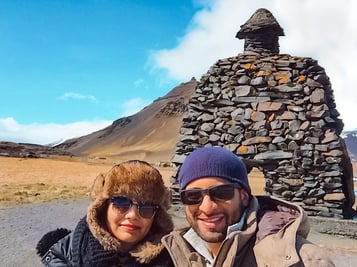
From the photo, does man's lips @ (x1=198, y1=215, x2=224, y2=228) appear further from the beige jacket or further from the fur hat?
the fur hat

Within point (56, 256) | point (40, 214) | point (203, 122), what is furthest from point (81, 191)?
point (56, 256)

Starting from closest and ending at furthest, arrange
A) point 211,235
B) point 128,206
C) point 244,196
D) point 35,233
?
point 211,235 < point 244,196 < point 128,206 < point 35,233

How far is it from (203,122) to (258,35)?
2.56 metres

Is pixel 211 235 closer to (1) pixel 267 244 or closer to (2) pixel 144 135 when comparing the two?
(1) pixel 267 244

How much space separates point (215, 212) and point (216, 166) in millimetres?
228

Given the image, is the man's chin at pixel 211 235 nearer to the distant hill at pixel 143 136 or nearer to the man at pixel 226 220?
the man at pixel 226 220

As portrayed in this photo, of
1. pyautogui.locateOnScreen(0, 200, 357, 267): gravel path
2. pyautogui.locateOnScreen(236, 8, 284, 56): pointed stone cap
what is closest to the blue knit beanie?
pyautogui.locateOnScreen(0, 200, 357, 267): gravel path

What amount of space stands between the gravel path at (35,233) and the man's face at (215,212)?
4.40m

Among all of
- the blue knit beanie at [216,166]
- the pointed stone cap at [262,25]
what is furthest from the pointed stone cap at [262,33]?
the blue knit beanie at [216,166]

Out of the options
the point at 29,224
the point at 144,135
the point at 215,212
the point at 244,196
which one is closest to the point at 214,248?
the point at 215,212

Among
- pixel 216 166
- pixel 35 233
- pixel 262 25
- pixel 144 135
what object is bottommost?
pixel 35 233

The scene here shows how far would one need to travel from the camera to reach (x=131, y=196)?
7.64ft

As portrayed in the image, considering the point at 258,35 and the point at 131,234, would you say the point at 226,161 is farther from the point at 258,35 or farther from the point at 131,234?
the point at 258,35

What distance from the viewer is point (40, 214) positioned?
32.6 ft
